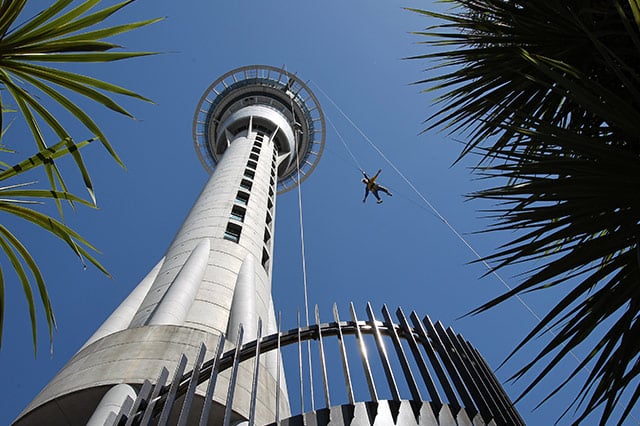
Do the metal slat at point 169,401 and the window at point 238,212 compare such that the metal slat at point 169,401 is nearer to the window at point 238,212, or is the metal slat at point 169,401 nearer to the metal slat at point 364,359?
the metal slat at point 364,359

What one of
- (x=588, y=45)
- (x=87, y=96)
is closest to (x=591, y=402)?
(x=588, y=45)

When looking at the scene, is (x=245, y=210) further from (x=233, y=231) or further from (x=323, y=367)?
(x=323, y=367)

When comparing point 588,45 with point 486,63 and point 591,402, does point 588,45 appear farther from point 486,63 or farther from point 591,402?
point 591,402

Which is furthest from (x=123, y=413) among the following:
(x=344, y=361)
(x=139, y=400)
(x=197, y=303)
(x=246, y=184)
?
(x=246, y=184)

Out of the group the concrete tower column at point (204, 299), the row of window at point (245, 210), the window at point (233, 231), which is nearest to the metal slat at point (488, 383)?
the concrete tower column at point (204, 299)

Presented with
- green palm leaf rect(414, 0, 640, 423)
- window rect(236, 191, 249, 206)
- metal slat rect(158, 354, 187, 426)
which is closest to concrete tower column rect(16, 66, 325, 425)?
window rect(236, 191, 249, 206)

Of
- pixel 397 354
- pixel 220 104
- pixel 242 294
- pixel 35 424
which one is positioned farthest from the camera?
pixel 220 104

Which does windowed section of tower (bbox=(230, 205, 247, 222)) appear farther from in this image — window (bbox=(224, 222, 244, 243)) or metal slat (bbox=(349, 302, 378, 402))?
metal slat (bbox=(349, 302, 378, 402))

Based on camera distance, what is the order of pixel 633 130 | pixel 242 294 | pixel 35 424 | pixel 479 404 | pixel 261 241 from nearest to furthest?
pixel 633 130
pixel 479 404
pixel 35 424
pixel 242 294
pixel 261 241
